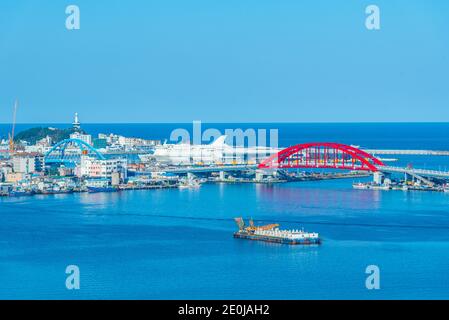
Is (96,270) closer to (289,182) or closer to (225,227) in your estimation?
(225,227)

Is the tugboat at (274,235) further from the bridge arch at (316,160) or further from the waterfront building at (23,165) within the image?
the waterfront building at (23,165)

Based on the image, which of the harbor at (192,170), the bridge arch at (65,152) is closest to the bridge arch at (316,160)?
the harbor at (192,170)

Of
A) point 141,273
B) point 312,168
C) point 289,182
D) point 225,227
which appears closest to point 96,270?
point 141,273

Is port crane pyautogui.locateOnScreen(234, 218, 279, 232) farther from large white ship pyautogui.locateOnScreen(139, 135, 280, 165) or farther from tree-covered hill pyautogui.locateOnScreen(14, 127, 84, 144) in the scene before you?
tree-covered hill pyautogui.locateOnScreen(14, 127, 84, 144)

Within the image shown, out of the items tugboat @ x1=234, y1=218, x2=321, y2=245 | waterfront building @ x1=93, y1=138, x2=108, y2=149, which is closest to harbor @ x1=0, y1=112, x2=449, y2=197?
waterfront building @ x1=93, y1=138, x2=108, y2=149
